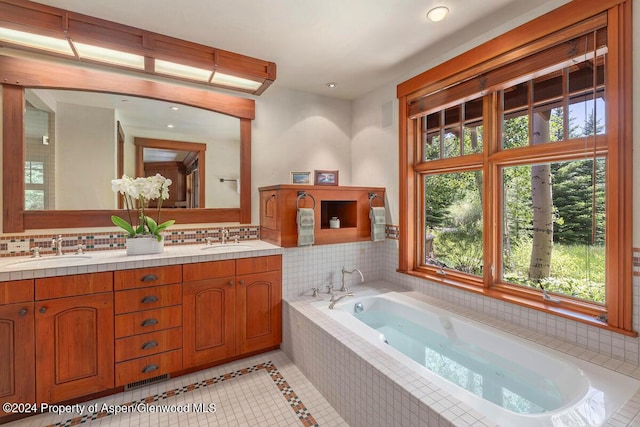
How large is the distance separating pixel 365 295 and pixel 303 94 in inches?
88.9

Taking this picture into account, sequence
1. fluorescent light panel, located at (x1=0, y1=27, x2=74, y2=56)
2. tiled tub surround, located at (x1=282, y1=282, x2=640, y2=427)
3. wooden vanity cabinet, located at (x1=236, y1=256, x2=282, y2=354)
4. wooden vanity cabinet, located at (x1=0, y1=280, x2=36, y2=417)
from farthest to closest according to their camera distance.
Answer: wooden vanity cabinet, located at (x1=236, y1=256, x2=282, y2=354) → fluorescent light panel, located at (x1=0, y1=27, x2=74, y2=56) → wooden vanity cabinet, located at (x1=0, y1=280, x2=36, y2=417) → tiled tub surround, located at (x1=282, y1=282, x2=640, y2=427)

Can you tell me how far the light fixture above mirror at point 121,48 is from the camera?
187 cm

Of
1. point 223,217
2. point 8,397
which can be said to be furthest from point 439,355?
point 8,397

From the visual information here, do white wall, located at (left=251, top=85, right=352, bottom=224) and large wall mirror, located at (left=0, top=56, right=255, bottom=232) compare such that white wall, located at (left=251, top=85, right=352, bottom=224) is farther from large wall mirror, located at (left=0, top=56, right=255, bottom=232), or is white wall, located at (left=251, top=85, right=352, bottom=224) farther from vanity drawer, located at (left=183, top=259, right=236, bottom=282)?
vanity drawer, located at (left=183, top=259, right=236, bottom=282)

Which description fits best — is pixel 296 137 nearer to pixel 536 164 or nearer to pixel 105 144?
pixel 105 144

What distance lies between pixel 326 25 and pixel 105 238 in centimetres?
242

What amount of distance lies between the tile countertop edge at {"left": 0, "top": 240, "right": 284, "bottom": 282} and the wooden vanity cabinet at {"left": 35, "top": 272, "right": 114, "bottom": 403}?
0.05 m

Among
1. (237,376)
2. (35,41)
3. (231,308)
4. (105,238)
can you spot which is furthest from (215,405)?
(35,41)

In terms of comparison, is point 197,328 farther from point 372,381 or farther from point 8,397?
point 372,381

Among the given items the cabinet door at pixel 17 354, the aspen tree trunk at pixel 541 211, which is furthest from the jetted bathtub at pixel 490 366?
the cabinet door at pixel 17 354

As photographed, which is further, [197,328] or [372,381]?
[197,328]

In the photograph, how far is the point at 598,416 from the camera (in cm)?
126

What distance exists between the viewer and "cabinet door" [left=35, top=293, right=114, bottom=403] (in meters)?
1.89

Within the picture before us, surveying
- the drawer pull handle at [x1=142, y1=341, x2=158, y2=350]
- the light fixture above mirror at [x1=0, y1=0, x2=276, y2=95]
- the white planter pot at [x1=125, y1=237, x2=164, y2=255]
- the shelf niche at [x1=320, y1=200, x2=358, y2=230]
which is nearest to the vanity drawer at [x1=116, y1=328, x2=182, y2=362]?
the drawer pull handle at [x1=142, y1=341, x2=158, y2=350]
